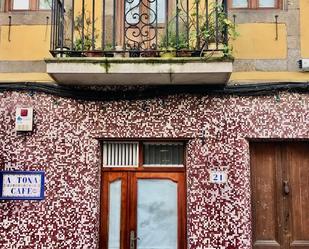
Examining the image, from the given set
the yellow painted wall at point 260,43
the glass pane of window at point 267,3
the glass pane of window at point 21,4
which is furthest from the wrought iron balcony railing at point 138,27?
the glass pane of window at point 267,3

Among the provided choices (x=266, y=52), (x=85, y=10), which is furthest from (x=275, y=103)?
(x=85, y=10)

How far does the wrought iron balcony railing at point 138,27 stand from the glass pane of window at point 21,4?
1.91 feet

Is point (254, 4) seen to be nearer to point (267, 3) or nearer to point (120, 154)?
point (267, 3)

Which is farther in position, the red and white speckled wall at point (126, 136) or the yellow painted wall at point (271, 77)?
the yellow painted wall at point (271, 77)

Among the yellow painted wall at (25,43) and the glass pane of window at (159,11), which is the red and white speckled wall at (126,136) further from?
the glass pane of window at (159,11)

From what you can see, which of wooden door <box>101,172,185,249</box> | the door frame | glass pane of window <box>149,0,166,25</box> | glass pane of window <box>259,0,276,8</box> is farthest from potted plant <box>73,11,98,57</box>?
glass pane of window <box>259,0,276,8</box>

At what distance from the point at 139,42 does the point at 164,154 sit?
1.65 meters

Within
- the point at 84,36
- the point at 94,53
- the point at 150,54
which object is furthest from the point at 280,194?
the point at 84,36

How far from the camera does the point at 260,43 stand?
6.50 metres

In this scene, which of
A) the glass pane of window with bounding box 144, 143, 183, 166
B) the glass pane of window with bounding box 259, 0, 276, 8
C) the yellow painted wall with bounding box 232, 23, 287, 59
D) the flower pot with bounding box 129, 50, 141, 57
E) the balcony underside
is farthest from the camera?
the glass pane of window with bounding box 259, 0, 276, 8

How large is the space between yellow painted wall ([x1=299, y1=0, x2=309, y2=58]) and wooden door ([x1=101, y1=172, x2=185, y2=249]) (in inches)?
99.0

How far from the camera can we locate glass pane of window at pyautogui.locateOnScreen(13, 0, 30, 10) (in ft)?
22.2

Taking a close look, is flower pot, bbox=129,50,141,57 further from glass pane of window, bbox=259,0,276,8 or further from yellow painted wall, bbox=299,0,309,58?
yellow painted wall, bbox=299,0,309,58

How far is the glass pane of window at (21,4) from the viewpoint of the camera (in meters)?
6.77
